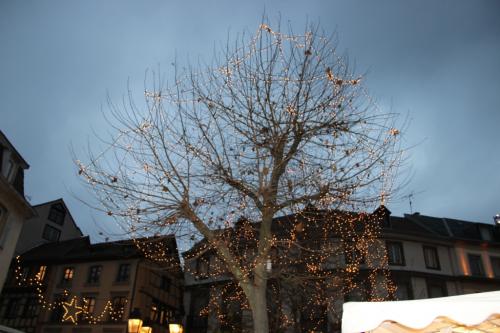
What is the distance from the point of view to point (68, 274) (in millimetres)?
29344

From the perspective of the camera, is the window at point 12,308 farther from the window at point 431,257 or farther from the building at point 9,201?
the window at point 431,257

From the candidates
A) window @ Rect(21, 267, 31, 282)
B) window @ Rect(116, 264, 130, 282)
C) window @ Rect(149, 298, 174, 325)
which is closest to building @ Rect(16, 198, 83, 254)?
window @ Rect(21, 267, 31, 282)

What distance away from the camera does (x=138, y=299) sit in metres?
26.3

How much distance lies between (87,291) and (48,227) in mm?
10191

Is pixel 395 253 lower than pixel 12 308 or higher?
higher

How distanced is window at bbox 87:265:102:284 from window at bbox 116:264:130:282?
1.70 metres

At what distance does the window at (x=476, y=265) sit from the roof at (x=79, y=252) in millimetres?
21994

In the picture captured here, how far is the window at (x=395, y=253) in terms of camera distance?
24781 mm

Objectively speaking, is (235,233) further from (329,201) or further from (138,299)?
(138,299)

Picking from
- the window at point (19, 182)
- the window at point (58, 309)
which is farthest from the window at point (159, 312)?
the window at point (19, 182)

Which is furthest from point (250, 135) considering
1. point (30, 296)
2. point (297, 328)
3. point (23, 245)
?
point (23, 245)

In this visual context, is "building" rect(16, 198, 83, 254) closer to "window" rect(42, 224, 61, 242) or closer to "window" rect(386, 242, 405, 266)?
"window" rect(42, 224, 61, 242)

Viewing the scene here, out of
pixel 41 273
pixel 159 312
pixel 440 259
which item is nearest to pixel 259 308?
pixel 440 259

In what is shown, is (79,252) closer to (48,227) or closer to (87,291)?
(87,291)
